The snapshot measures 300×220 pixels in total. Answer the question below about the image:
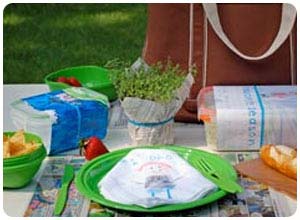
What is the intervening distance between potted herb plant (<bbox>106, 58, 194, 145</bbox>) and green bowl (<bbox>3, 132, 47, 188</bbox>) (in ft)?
0.63

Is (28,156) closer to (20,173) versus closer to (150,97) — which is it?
(20,173)

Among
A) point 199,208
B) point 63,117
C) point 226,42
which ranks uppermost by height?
point 226,42

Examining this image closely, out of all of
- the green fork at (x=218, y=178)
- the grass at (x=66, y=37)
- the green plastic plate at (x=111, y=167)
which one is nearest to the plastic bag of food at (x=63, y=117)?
the green plastic plate at (x=111, y=167)

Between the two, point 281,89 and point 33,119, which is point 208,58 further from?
point 33,119

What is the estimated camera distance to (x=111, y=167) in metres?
1.22

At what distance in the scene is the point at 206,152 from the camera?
126 centimetres

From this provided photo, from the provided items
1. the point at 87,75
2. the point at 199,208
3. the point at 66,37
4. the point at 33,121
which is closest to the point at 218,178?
the point at 199,208

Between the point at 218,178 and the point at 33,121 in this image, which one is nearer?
the point at 218,178

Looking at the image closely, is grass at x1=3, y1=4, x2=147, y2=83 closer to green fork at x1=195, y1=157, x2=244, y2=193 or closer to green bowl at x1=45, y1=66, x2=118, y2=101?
green bowl at x1=45, y1=66, x2=118, y2=101

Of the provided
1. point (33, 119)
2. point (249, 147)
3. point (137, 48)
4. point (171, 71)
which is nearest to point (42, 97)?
point (33, 119)

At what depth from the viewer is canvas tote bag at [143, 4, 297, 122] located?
4.75 ft

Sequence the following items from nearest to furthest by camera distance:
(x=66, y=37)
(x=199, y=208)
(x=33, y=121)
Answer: (x=199, y=208), (x=33, y=121), (x=66, y=37)

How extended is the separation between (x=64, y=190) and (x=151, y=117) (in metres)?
0.23

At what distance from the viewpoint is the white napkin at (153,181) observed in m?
1.09
